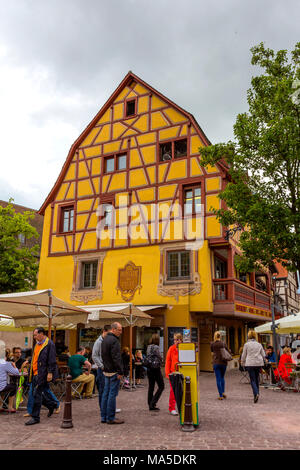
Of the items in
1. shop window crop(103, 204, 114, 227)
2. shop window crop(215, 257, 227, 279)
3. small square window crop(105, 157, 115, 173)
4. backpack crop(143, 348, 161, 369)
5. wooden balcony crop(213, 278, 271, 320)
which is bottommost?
backpack crop(143, 348, 161, 369)

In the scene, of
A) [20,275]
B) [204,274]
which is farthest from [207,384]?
[20,275]

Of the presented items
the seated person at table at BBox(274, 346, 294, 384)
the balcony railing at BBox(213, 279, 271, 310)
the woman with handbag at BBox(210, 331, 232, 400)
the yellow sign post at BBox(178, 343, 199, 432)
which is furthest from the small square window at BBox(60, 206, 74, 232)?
the yellow sign post at BBox(178, 343, 199, 432)

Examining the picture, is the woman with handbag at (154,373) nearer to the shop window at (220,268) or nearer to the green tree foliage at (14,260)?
the shop window at (220,268)

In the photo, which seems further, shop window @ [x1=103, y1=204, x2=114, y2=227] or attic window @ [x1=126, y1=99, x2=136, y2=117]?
attic window @ [x1=126, y1=99, x2=136, y2=117]

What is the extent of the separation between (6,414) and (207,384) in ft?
25.4

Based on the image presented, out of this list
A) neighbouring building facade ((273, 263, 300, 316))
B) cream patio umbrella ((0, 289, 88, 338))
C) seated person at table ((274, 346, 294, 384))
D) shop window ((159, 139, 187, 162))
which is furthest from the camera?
neighbouring building facade ((273, 263, 300, 316))

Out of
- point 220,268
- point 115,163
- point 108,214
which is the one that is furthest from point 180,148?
point 220,268

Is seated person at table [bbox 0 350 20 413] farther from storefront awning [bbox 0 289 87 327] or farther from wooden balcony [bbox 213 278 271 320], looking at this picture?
wooden balcony [bbox 213 278 271 320]

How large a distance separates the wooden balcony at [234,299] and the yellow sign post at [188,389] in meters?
10.9

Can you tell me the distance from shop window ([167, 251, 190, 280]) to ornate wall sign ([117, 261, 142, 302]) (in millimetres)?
1570

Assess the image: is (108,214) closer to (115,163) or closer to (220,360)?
(115,163)

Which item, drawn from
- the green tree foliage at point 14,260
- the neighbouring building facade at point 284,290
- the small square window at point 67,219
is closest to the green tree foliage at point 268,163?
the small square window at point 67,219

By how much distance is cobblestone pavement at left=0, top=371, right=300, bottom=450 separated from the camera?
18.1 feet
